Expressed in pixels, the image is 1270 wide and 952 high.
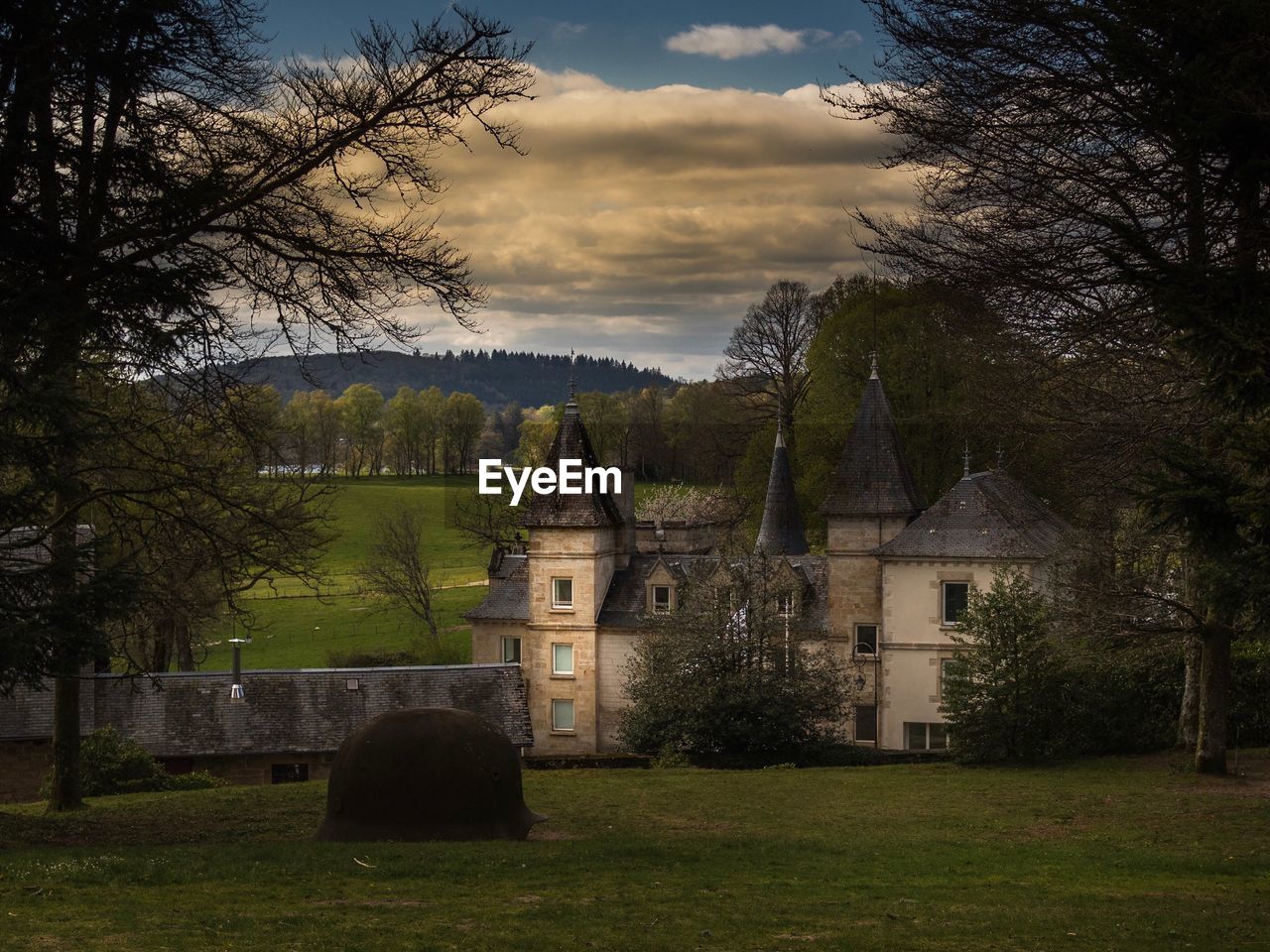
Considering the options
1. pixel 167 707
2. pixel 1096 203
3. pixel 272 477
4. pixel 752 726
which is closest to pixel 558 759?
pixel 752 726

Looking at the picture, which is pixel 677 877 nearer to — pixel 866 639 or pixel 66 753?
pixel 66 753

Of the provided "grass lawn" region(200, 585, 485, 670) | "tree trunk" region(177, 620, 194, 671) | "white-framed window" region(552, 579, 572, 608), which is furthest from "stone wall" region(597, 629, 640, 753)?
"tree trunk" region(177, 620, 194, 671)

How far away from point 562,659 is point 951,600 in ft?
42.7

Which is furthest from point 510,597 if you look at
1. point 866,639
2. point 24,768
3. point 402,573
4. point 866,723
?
point 402,573

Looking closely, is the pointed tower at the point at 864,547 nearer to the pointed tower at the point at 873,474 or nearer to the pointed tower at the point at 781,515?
the pointed tower at the point at 873,474

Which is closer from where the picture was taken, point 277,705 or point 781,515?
point 277,705

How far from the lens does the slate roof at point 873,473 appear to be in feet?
139

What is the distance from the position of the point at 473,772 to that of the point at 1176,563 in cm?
1667

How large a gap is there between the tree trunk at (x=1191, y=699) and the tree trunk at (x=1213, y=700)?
6.03 feet

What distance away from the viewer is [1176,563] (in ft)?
88.5

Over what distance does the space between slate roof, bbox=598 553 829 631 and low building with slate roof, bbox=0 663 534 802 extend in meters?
Answer: 7.97

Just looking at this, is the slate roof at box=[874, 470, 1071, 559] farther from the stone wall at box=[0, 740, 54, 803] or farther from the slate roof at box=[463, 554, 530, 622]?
the stone wall at box=[0, 740, 54, 803]

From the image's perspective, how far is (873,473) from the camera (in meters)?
43.1

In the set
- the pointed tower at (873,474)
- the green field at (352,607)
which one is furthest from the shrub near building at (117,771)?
the pointed tower at (873,474)
